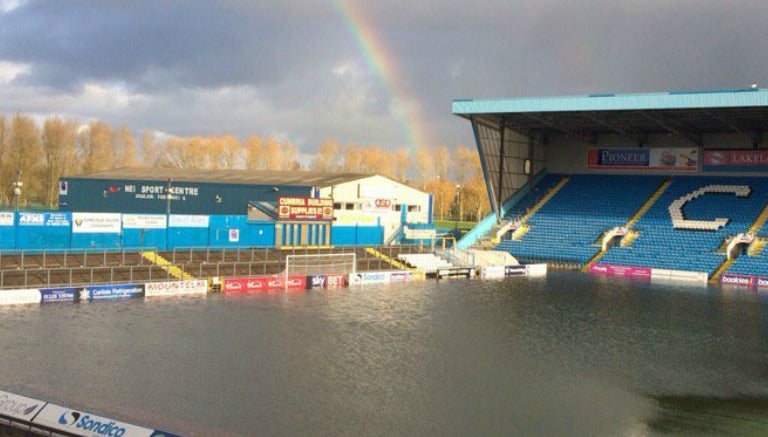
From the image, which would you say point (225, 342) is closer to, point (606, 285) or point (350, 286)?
point (350, 286)

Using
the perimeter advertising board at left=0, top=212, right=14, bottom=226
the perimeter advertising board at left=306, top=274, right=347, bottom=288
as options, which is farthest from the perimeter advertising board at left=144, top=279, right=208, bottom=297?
the perimeter advertising board at left=0, top=212, right=14, bottom=226

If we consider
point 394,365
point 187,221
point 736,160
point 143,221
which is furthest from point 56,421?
point 736,160

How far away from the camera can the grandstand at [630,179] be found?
64.2 metres

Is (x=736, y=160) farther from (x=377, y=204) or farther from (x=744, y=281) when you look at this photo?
(x=377, y=204)

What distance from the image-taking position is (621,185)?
79500 mm

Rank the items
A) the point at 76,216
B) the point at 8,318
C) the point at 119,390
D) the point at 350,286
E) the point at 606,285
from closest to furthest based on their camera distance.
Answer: the point at 119,390 → the point at 8,318 → the point at 76,216 → the point at 350,286 → the point at 606,285

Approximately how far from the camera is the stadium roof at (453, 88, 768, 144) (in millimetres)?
61375

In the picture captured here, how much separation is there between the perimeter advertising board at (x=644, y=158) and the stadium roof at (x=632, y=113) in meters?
1.70

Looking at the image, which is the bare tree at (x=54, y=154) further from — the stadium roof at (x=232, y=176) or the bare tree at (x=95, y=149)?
the stadium roof at (x=232, y=176)

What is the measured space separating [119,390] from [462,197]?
130781 mm

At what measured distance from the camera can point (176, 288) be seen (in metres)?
43.6

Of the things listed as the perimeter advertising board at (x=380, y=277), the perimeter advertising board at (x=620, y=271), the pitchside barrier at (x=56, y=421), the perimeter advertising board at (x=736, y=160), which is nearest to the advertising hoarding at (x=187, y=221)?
the perimeter advertising board at (x=380, y=277)

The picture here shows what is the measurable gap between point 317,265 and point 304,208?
8.90 meters

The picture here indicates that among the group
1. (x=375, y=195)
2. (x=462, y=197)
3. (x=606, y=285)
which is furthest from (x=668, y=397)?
(x=462, y=197)
